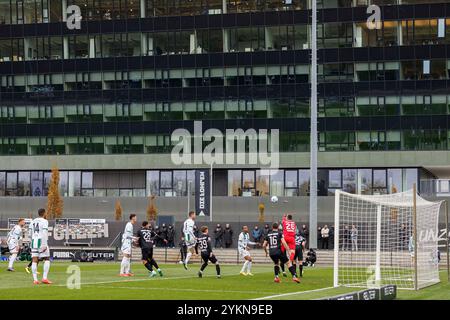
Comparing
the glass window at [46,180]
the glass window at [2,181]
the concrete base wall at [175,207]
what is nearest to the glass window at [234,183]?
the concrete base wall at [175,207]

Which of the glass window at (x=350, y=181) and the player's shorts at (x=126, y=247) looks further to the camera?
the glass window at (x=350, y=181)

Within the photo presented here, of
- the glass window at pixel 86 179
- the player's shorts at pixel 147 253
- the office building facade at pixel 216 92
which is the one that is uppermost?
the office building facade at pixel 216 92

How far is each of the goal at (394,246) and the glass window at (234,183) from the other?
154ft

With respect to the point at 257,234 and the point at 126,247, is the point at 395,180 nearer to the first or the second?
the point at 257,234

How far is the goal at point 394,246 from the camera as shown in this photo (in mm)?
32281

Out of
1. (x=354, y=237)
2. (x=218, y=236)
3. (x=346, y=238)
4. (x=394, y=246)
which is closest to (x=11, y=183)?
(x=218, y=236)

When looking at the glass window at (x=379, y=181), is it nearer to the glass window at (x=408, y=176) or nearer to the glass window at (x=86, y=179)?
the glass window at (x=408, y=176)

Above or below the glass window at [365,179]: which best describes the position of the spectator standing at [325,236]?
below

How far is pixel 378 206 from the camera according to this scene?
32.8 m

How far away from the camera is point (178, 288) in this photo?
91.8 feet

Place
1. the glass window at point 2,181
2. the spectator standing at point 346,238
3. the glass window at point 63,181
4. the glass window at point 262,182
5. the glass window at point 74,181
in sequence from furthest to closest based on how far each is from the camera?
the glass window at point 2,181 < the glass window at point 63,181 < the glass window at point 74,181 < the glass window at point 262,182 < the spectator standing at point 346,238
